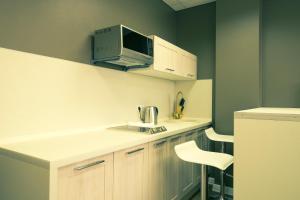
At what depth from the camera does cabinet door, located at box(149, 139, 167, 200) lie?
1894 mm

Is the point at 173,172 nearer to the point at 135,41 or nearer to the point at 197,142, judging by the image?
the point at 197,142

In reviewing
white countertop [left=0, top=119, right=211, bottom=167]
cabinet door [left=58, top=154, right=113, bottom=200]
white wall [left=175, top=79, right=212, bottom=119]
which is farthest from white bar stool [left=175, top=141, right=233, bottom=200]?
white wall [left=175, top=79, right=212, bottom=119]

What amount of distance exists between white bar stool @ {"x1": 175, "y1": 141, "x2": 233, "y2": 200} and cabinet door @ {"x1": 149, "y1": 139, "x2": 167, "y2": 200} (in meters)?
0.21

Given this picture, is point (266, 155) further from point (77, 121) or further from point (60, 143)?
point (77, 121)

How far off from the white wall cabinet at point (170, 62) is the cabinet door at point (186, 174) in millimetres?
830

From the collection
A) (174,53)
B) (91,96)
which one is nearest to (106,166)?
(91,96)

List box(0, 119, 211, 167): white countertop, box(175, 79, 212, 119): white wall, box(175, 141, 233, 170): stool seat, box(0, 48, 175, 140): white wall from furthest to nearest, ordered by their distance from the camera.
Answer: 1. box(175, 79, 212, 119): white wall
2. box(175, 141, 233, 170): stool seat
3. box(0, 48, 175, 140): white wall
4. box(0, 119, 211, 167): white countertop

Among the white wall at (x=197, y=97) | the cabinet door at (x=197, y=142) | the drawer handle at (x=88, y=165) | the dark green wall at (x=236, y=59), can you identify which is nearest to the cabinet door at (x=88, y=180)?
the drawer handle at (x=88, y=165)

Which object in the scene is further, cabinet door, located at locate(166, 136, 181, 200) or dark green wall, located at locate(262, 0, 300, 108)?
dark green wall, located at locate(262, 0, 300, 108)

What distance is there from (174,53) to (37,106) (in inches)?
69.6

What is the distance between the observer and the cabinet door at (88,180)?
1178mm

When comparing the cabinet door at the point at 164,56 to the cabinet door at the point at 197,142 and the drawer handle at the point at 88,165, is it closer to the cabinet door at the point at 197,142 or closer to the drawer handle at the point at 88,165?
the cabinet door at the point at 197,142

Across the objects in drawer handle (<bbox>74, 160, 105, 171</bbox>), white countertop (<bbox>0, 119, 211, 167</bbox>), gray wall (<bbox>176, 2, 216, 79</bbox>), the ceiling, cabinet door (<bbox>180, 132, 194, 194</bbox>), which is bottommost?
cabinet door (<bbox>180, 132, 194, 194</bbox>)

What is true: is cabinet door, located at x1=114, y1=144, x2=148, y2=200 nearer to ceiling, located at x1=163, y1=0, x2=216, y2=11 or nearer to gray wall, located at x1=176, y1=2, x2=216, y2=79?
gray wall, located at x1=176, y1=2, x2=216, y2=79
